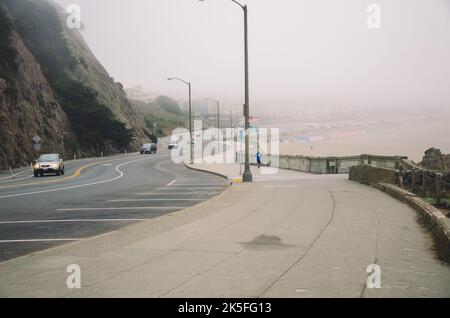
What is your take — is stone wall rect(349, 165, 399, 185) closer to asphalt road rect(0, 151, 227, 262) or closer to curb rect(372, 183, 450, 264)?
curb rect(372, 183, 450, 264)

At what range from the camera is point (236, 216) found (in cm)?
1470

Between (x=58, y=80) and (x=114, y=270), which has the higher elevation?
(x=58, y=80)

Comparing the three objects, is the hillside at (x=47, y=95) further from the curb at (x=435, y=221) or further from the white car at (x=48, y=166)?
the curb at (x=435, y=221)

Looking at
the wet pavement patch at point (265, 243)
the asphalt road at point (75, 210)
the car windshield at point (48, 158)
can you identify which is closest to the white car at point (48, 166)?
the car windshield at point (48, 158)

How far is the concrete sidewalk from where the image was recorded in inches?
279

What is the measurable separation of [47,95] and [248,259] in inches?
2871

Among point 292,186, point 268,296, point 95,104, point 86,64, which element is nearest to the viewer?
point 268,296

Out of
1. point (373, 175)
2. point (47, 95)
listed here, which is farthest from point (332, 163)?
point (47, 95)

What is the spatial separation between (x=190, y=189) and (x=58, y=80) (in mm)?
67226

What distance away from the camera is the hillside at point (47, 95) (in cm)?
6194

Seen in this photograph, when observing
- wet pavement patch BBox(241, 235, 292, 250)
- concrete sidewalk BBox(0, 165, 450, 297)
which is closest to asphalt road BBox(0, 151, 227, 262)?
concrete sidewalk BBox(0, 165, 450, 297)
